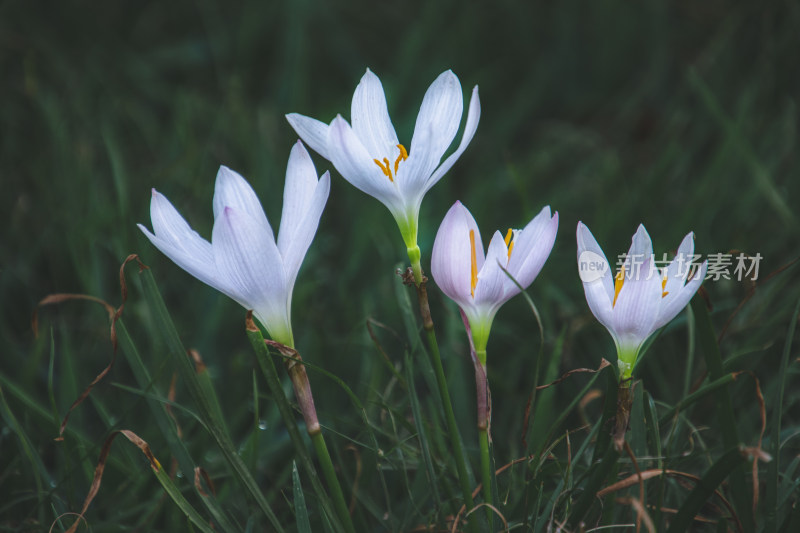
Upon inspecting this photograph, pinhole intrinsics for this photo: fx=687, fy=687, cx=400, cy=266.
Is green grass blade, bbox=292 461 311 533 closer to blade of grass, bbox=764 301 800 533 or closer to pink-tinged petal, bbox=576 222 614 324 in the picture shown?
pink-tinged petal, bbox=576 222 614 324

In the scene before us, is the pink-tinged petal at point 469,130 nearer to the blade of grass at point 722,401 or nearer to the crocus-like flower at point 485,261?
the crocus-like flower at point 485,261

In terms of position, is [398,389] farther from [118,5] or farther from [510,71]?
[118,5]

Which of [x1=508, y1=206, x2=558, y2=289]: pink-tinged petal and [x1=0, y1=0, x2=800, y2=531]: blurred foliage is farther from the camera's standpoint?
[x1=0, y1=0, x2=800, y2=531]: blurred foliage

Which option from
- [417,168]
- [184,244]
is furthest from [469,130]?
[184,244]

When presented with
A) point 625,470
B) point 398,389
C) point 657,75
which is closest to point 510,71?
point 657,75

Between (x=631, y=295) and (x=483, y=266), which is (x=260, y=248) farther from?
(x=631, y=295)

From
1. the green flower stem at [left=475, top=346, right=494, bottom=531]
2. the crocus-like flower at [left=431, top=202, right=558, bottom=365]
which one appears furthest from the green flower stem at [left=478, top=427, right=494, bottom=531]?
the crocus-like flower at [left=431, top=202, right=558, bottom=365]
